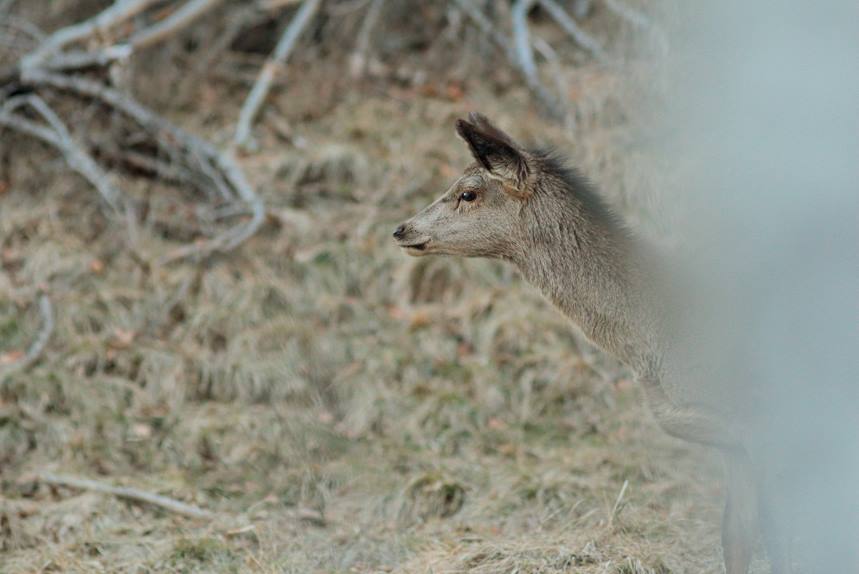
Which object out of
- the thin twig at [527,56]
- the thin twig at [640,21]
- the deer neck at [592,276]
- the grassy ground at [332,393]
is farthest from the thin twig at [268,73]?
the deer neck at [592,276]

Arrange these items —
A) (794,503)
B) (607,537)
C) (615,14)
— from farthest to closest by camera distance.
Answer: (615,14) < (607,537) < (794,503)

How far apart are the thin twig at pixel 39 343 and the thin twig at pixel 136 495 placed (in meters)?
1.31

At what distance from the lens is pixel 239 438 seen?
7.82 m

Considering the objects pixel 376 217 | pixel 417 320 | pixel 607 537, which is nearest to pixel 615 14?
pixel 376 217

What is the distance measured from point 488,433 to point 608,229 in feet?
9.41

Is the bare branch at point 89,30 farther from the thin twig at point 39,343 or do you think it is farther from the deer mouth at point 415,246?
the deer mouth at point 415,246

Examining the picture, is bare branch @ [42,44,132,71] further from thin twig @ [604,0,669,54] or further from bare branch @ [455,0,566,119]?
thin twig @ [604,0,669,54]

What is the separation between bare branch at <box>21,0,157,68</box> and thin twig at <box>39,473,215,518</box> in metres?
4.75

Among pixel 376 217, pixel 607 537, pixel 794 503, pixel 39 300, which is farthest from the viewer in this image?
pixel 376 217

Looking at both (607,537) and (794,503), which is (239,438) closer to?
(607,537)

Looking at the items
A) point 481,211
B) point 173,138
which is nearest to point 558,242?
point 481,211

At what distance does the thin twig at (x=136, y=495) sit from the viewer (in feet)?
22.4

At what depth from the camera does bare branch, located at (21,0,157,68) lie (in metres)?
10.2

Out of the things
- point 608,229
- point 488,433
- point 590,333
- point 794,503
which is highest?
point 608,229
